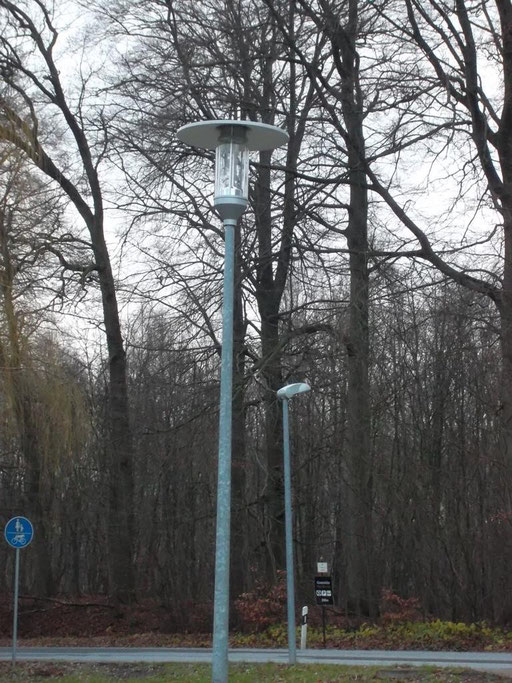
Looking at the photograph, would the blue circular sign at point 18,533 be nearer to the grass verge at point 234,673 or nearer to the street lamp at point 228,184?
the grass verge at point 234,673

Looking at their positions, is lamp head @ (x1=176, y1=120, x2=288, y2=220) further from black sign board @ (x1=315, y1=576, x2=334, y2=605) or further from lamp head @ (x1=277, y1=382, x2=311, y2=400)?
black sign board @ (x1=315, y1=576, x2=334, y2=605)

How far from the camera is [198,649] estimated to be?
2327 centimetres

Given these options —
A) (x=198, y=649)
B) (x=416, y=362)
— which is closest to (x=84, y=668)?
(x=198, y=649)

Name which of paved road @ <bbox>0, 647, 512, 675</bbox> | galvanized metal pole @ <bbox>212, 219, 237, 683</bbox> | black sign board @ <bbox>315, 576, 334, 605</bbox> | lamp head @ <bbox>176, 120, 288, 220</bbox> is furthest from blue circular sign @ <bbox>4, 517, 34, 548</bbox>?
lamp head @ <bbox>176, 120, 288, 220</bbox>

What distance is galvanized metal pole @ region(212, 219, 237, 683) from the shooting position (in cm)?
979

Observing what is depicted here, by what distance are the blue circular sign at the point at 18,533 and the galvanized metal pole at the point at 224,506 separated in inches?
415

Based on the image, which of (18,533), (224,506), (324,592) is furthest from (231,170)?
(324,592)

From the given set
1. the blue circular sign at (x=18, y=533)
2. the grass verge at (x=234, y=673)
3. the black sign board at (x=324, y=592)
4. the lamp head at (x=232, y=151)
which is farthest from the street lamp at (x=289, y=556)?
the lamp head at (x=232, y=151)

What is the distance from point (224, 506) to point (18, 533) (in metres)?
11.0

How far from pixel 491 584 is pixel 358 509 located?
3990 mm

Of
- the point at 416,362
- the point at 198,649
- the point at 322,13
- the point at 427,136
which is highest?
the point at 322,13

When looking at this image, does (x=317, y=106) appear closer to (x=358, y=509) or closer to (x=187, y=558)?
(x=358, y=509)

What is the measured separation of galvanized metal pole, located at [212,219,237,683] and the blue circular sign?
1053 cm

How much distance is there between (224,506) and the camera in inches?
396
